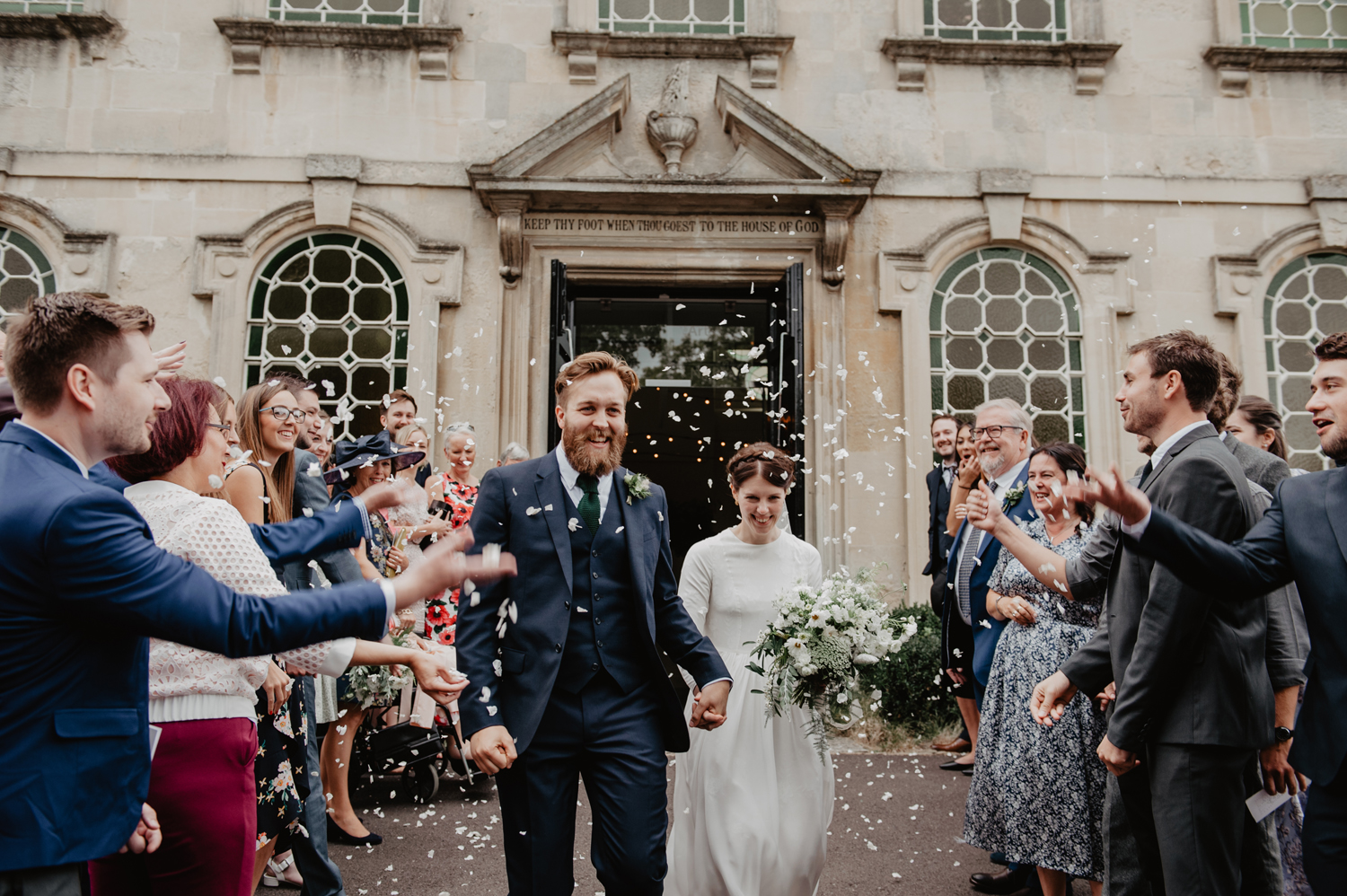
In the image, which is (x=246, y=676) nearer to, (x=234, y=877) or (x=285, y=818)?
(x=234, y=877)

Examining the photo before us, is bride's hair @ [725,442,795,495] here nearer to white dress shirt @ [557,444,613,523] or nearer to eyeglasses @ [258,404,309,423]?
white dress shirt @ [557,444,613,523]

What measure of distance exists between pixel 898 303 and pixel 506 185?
412 centimetres

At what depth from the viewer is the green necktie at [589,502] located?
345 centimetres

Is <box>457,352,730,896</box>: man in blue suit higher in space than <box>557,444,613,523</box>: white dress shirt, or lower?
lower

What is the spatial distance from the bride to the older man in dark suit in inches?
75.0

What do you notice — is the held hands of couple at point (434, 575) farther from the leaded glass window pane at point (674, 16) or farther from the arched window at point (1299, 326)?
the arched window at point (1299, 326)

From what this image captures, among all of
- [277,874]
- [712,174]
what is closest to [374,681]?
[277,874]

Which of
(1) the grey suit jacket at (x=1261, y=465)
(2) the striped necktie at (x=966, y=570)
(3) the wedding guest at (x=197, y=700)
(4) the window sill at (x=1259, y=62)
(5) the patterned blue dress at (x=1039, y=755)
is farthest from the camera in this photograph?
(4) the window sill at (x=1259, y=62)

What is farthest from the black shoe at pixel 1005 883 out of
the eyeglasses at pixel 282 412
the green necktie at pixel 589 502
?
the eyeglasses at pixel 282 412

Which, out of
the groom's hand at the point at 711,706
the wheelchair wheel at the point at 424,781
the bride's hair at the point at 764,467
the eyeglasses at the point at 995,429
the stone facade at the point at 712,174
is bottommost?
the wheelchair wheel at the point at 424,781

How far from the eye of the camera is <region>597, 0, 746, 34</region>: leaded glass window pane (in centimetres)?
995

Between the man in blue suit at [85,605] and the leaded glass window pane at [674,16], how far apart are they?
8.88 metres

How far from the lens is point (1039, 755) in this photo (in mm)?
4266

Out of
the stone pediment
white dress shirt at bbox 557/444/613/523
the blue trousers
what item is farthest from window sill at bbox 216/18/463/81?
the blue trousers
